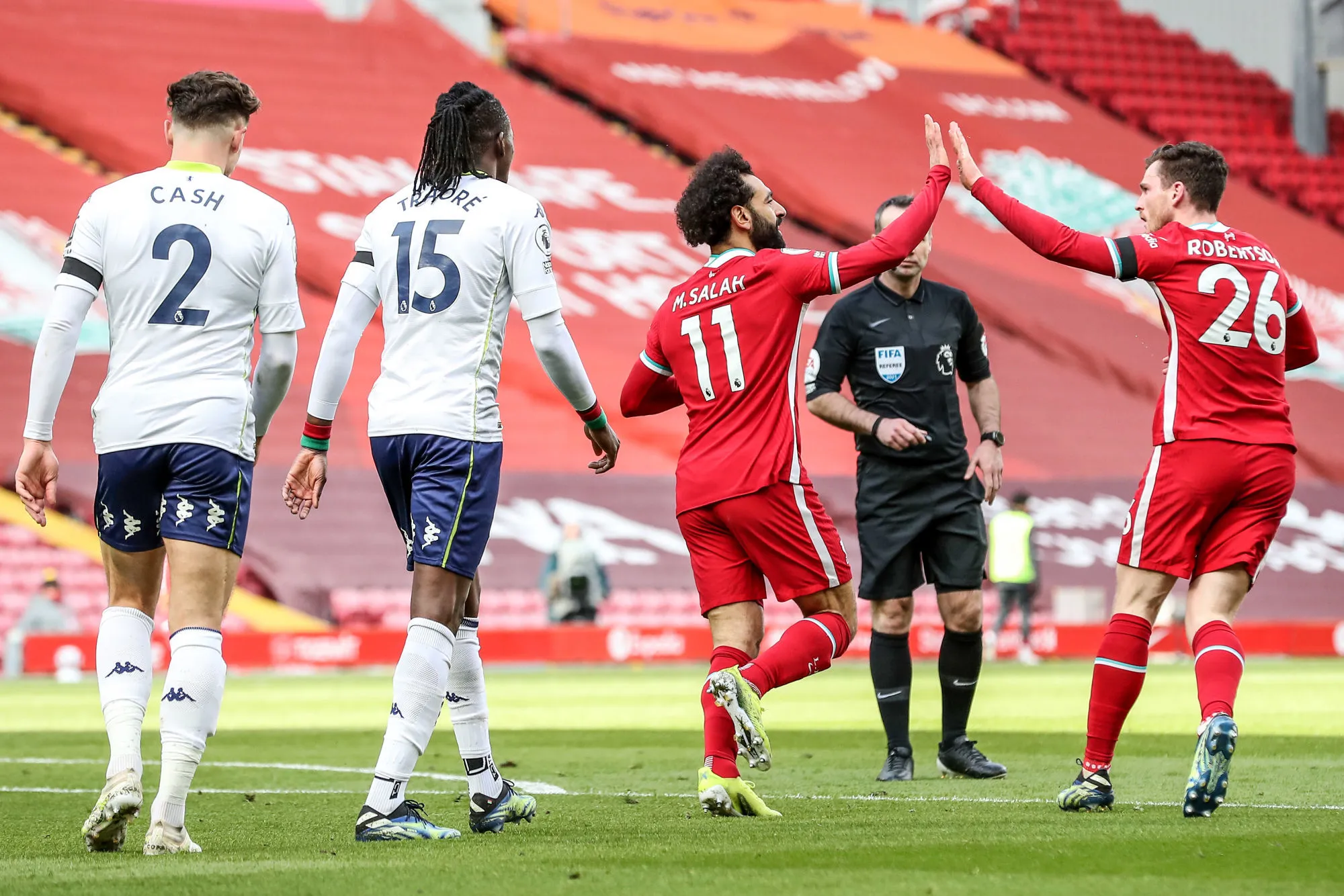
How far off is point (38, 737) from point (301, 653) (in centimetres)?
1005

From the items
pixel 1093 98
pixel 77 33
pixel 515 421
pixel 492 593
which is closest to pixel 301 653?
pixel 492 593

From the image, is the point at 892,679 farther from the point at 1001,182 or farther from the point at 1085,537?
the point at 1001,182

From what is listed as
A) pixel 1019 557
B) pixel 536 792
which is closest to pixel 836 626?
pixel 536 792

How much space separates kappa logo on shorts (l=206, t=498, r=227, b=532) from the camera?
5047 millimetres

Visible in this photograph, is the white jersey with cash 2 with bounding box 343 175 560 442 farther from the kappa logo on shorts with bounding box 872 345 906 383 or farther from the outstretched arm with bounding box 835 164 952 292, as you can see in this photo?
the kappa logo on shorts with bounding box 872 345 906 383

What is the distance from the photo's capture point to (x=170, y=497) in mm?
5039

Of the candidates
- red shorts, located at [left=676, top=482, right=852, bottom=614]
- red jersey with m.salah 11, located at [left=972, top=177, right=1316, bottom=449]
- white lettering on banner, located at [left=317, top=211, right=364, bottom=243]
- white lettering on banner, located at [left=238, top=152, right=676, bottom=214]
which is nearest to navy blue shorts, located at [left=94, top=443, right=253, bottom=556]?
red shorts, located at [left=676, top=482, right=852, bottom=614]

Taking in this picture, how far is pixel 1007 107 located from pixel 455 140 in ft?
106

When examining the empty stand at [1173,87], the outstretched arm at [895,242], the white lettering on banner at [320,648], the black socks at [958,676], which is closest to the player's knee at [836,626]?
the outstretched arm at [895,242]

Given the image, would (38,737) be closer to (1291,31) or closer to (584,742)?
(584,742)

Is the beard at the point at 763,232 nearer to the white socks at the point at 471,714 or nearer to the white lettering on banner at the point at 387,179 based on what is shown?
the white socks at the point at 471,714

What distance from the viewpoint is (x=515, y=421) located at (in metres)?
26.2

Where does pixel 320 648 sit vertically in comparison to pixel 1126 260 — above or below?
below

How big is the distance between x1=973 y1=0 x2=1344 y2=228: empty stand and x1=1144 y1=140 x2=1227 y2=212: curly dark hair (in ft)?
109
